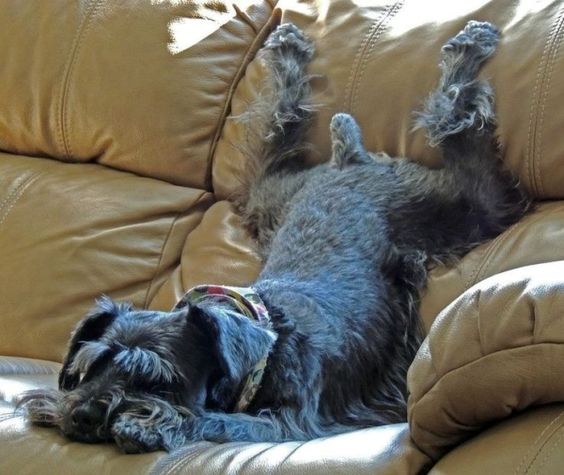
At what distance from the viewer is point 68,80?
2.59 metres

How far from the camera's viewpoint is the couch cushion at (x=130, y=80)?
2500mm

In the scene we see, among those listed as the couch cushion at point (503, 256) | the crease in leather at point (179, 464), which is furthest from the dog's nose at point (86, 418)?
the couch cushion at point (503, 256)

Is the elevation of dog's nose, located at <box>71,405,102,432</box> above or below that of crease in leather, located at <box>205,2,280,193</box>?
below

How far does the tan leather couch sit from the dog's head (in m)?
0.05

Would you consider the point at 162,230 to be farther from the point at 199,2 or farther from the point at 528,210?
the point at 528,210

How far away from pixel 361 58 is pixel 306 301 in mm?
641

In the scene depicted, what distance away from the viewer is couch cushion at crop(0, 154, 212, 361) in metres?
2.34

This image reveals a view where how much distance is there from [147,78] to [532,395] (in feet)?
4.98

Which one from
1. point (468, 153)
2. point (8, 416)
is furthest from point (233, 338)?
point (468, 153)

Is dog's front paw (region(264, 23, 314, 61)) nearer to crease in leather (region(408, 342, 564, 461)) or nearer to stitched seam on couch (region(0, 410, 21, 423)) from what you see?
stitched seam on couch (region(0, 410, 21, 423))

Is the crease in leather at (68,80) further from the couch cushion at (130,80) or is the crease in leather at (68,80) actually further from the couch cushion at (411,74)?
the couch cushion at (411,74)

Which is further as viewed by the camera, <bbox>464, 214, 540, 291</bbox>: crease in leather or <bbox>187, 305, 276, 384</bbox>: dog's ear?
<bbox>464, 214, 540, 291</bbox>: crease in leather

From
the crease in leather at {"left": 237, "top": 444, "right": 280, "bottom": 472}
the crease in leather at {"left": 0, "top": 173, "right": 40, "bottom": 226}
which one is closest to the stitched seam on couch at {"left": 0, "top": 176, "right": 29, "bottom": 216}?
the crease in leather at {"left": 0, "top": 173, "right": 40, "bottom": 226}

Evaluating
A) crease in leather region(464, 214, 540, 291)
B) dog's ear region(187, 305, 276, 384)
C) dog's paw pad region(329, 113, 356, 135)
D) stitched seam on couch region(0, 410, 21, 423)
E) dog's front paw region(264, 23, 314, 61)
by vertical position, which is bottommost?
stitched seam on couch region(0, 410, 21, 423)
